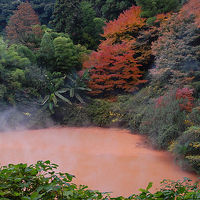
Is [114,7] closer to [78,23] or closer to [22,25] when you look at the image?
[78,23]

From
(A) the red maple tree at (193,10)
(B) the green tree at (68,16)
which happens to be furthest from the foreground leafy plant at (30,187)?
(B) the green tree at (68,16)

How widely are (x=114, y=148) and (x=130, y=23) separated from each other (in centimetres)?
655

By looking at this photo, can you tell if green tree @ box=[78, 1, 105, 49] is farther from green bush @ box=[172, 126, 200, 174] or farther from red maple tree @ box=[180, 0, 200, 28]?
green bush @ box=[172, 126, 200, 174]

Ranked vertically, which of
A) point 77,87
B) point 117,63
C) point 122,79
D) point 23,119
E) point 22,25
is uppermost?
point 117,63

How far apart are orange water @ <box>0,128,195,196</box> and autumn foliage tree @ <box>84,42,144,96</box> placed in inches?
86.2

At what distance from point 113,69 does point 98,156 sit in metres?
4.49

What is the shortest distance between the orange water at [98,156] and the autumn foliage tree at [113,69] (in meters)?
2.19

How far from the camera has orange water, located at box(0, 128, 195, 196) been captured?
499 cm

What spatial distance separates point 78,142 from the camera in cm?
751

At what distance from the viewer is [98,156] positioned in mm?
6266

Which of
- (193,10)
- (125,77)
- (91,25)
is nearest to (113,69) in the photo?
(125,77)

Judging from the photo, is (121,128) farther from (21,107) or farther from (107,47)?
(21,107)

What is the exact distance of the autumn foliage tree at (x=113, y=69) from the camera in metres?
9.70

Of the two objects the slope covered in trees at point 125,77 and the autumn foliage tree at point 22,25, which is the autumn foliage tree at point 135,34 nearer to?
the slope covered in trees at point 125,77
